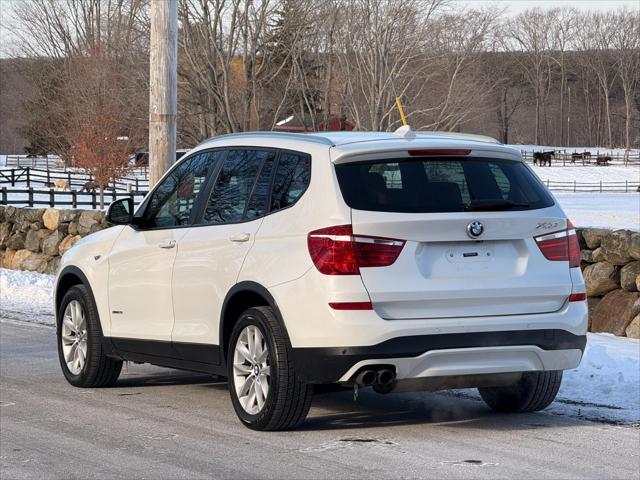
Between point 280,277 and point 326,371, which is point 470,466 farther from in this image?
point 280,277

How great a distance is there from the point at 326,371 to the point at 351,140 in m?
1.50

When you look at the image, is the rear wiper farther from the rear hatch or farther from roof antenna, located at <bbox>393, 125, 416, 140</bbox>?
roof antenna, located at <bbox>393, 125, 416, 140</bbox>

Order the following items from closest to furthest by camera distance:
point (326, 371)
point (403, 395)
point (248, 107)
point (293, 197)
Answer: point (326, 371), point (293, 197), point (403, 395), point (248, 107)

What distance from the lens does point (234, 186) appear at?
26.7 feet

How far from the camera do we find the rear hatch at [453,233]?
6.95 m

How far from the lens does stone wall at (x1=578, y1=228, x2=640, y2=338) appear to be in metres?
12.3

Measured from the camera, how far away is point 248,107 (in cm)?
3641

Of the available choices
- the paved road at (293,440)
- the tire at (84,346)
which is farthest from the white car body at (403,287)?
the tire at (84,346)

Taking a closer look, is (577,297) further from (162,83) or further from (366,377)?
(162,83)

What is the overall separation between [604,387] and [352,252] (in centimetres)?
302

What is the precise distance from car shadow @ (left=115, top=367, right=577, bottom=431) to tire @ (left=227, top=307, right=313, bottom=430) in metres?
0.28

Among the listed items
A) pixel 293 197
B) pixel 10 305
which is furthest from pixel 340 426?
pixel 10 305

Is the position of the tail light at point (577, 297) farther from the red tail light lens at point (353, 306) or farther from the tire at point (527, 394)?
the red tail light lens at point (353, 306)

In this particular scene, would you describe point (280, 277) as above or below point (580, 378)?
above
